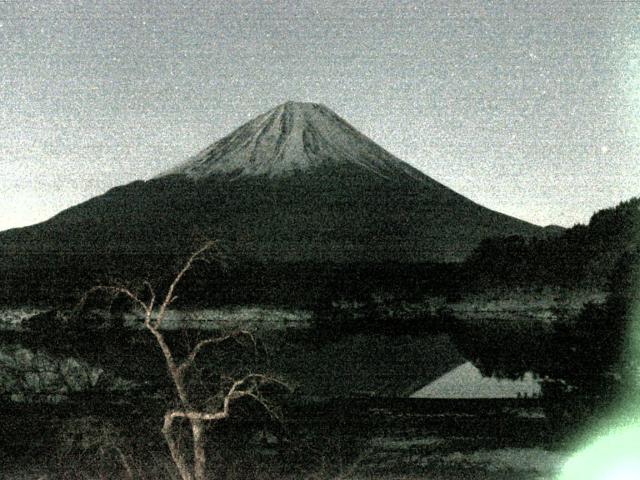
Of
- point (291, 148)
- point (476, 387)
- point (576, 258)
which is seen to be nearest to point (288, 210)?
point (291, 148)

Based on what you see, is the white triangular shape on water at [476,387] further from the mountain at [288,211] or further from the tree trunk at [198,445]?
the mountain at [288,211]

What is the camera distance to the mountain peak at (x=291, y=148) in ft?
467

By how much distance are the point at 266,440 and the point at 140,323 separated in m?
30.3

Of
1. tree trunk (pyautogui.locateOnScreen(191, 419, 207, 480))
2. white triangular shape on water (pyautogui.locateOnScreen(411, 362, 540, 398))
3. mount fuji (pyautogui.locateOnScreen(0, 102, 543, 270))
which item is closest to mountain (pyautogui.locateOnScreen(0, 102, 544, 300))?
mount fuji (pyautogui.locateOnScreen(0, 102, 543, 270))

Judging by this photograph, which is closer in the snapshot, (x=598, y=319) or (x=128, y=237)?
(x=598, y=319)

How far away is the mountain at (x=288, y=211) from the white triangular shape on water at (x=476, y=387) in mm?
59530

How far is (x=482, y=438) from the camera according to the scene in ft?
52.1

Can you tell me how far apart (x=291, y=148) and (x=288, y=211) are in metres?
30.9

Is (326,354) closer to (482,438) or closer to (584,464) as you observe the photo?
(482,438)

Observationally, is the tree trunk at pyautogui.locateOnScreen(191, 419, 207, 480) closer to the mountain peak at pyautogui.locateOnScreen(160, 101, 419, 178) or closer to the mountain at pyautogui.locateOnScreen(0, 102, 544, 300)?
the mountain at pyautogui.locateOnScreen(0, 102, 544, 300)

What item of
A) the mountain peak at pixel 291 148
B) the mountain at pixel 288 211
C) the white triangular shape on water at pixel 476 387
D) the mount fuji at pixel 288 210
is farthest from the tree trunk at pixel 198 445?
the mountain peak at pixel 291 148

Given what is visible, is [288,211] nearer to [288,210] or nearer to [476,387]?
[288,210]

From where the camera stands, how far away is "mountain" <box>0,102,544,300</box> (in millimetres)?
99938

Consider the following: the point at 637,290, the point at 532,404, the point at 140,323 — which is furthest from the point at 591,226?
the point at 532,404
